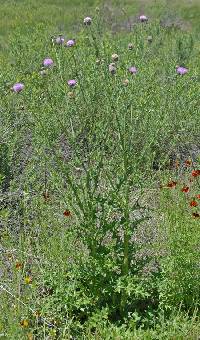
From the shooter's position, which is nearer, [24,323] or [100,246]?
[24,323]

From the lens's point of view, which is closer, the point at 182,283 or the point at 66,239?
the point at 182,283

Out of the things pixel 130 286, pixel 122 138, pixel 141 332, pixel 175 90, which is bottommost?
pixel 141 332

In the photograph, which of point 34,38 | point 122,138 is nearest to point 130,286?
point 122,138

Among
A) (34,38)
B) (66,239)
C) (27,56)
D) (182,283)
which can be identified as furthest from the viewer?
(34,38)

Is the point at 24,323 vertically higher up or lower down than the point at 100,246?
lower down

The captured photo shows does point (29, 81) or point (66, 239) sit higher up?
point (29, 81)

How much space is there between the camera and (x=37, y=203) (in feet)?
12.3

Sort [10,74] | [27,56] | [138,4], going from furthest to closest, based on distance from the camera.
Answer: [138,4] < [27,56] < [10,74]

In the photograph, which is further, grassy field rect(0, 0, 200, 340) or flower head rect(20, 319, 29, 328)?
grassy field rect(0, 0, 200, 340)

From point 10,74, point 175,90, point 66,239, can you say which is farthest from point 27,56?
point 66,239

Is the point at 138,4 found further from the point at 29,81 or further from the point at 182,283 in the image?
the point at 182,283

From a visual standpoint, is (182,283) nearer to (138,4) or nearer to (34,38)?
(34,38)

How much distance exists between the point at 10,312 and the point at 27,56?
5.72 metres

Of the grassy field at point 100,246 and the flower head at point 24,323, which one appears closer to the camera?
the flower head at point 24,323
